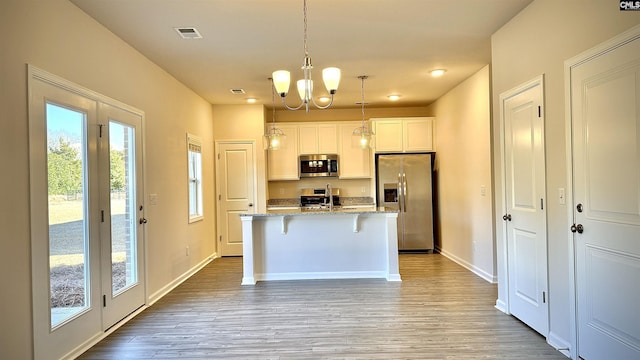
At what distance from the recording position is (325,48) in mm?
3805

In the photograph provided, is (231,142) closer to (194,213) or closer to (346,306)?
(194,213)

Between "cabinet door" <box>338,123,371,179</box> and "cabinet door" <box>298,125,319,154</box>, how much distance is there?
469 millimetres

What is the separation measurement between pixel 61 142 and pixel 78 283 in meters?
1.08

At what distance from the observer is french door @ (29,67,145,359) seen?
2406mm

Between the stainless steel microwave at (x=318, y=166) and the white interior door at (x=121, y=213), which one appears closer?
the white interior door at (x=121, y=213)

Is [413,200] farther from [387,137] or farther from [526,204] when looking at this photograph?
[526,204]

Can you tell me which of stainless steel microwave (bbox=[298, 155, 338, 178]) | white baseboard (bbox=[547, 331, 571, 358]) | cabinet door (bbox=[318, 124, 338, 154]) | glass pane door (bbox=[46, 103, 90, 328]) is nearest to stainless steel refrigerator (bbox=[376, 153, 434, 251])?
stainless steel microwave (bbox=[298, 155, 338, 178])

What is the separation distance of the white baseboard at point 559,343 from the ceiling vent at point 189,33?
12.7 feet

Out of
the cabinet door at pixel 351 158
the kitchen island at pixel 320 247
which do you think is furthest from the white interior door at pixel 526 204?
the cabinet door at pixel 351 158

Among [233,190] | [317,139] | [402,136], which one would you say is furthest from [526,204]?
[233,190]

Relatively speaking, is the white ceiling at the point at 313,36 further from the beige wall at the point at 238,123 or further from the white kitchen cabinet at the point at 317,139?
the white kitchen cabinet at the point at 317,139

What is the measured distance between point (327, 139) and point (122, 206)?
158 inches

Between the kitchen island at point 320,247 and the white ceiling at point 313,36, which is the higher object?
the white ceiling at point 313,36

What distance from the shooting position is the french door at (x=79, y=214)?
2.41 metres
